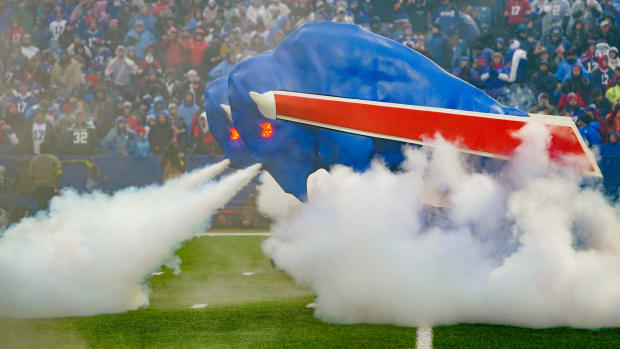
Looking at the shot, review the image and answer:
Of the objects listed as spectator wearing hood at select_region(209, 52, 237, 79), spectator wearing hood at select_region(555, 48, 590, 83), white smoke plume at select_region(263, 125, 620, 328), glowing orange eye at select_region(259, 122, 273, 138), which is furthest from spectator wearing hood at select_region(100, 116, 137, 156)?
white smoke plume at select_region(263, 125, 620, 328)

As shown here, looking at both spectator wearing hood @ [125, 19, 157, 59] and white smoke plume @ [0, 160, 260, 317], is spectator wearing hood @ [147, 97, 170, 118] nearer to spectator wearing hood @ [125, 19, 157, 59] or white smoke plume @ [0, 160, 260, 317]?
spectator wearing hood @ [125, 19, 157, 59]

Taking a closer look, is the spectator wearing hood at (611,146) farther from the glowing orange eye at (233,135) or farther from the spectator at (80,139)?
the spectator at (80,139)

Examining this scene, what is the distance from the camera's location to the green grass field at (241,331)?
7.66 m

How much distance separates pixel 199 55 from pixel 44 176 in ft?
15.4

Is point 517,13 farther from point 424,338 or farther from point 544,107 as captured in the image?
point 424,338

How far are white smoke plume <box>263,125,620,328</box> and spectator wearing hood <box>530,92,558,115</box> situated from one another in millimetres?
6935

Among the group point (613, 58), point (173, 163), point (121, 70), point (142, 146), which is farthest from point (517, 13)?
point (121, 70)

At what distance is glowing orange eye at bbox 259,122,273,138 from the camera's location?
10.1m

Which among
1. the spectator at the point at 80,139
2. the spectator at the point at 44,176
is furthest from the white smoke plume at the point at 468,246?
the spectator at the point at 80,139

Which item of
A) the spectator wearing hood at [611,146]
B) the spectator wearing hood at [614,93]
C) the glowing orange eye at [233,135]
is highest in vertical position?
the spectator wearing hood at [614,93]

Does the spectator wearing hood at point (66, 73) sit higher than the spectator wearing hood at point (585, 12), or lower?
lower

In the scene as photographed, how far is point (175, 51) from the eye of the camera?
829 inches

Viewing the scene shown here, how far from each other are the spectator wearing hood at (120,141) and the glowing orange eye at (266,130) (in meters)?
11.0

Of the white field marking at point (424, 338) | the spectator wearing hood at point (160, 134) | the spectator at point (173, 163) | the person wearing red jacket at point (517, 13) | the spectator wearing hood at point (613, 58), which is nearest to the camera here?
the white field marking at point (424, 338)
